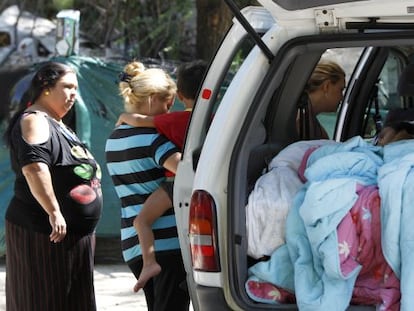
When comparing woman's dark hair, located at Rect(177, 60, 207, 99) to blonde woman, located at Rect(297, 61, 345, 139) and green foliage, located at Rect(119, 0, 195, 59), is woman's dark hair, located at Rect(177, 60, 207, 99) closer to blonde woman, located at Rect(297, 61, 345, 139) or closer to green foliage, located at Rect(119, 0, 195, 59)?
blonde woman, located at Rect(297, 61, 345, 139)

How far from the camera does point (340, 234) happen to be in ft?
11.1

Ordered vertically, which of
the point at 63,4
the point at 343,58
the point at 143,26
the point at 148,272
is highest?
the point at 148,272

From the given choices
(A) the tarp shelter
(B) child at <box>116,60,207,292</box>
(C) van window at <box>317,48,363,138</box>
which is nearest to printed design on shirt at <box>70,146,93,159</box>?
(B) child at <box>116,60,207,292</box>

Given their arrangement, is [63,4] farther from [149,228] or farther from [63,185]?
[149,228]

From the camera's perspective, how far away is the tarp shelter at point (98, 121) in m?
Answer: 8.04

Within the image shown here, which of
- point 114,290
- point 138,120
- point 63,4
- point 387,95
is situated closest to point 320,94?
point 138,120

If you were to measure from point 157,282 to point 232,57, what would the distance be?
1.25 m

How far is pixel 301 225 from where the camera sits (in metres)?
3.52

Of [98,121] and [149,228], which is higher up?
[149,228]

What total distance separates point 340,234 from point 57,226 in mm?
1926

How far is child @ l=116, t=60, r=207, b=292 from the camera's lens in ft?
14.7

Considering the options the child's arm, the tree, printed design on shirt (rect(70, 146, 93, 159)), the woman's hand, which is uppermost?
the child's arm

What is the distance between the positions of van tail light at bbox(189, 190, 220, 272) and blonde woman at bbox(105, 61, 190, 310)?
0.76 metres

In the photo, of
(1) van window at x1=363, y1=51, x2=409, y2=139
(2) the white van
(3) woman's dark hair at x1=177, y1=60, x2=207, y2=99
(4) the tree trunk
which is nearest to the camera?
(2) the white van
